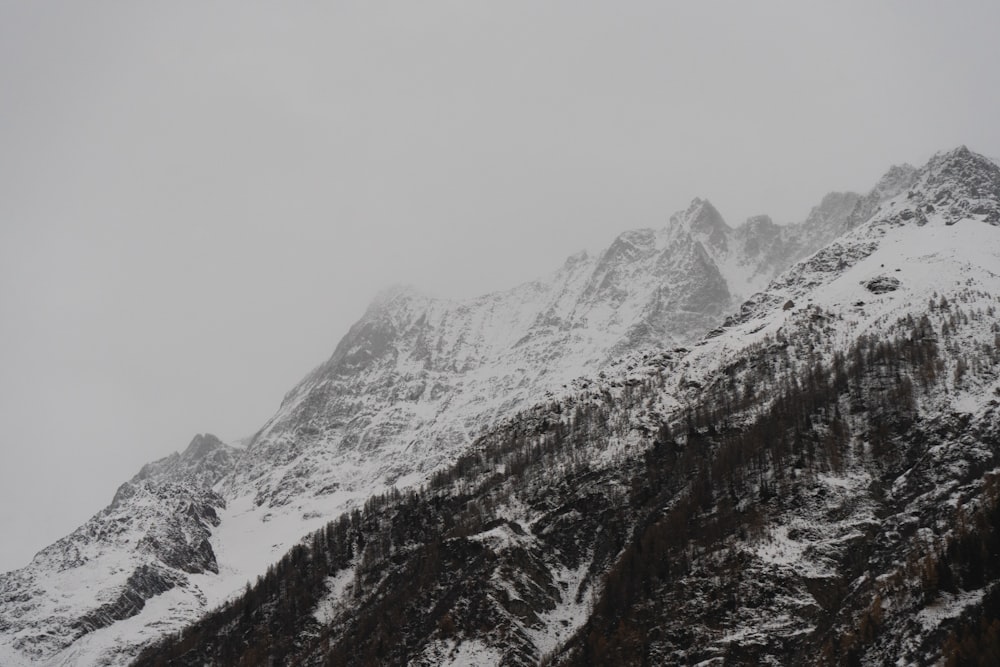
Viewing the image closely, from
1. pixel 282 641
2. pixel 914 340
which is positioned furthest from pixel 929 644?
pixel 282 641

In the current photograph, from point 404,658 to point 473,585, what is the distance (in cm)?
1863

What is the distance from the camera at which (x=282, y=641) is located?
19825 cm

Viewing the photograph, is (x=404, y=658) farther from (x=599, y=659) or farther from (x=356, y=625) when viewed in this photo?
(x=599, y=659)

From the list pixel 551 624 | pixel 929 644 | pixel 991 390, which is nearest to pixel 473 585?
pixel 551 624

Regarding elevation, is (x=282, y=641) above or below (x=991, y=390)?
above

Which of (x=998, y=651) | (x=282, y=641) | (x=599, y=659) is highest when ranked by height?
(x=282, y=641)

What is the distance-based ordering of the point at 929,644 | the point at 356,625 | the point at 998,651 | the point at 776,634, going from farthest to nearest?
the point at 356,625, the point at 776,634, the point at 929,644, the point at 998,651

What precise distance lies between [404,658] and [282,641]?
50908mm

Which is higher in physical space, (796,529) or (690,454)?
(690,454)

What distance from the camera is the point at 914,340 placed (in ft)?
645

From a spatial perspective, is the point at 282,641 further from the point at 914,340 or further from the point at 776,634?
the point at 914,340

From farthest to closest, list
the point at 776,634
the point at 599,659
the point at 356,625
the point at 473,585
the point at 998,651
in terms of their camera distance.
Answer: the point at 356,625 < the point at 473,585 < the point at 599,659 < the point at 776,634 < the point at 998,651

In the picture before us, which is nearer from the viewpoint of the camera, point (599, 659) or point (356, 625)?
point (599, 659)

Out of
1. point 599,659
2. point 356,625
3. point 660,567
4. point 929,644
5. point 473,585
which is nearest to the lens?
point 929,644
